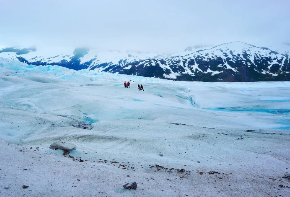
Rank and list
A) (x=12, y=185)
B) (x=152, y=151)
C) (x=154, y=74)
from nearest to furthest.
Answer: (x=12, y=185) → (x=152, y=151) → (x=154, y=74)

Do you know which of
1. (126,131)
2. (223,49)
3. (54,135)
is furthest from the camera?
(223,49)

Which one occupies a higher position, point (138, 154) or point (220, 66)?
point (220, 66)

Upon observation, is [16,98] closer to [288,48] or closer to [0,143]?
[0,143]

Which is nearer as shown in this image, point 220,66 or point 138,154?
point 138,154

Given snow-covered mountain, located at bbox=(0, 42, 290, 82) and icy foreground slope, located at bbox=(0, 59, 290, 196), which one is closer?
icy foreground slope, located at bbox=(0, 59, 290, 196)

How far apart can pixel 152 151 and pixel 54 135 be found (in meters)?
4.42

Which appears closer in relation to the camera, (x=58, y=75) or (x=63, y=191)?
(x=63, y=191)

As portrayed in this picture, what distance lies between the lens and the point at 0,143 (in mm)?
6547

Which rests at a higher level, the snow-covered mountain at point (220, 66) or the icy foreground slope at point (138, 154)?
the snow-covered mountain at point (220, 66)

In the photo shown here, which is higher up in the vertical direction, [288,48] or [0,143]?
[288,48]

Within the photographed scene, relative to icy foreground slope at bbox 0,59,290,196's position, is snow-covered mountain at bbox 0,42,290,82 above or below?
above

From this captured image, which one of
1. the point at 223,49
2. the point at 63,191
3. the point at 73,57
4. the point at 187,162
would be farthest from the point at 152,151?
the point at 73,57

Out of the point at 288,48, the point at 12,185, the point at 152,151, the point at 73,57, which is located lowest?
the point at 152,151

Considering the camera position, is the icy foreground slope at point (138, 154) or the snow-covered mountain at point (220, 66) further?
the snow-covered mountain at point (220, 66)
